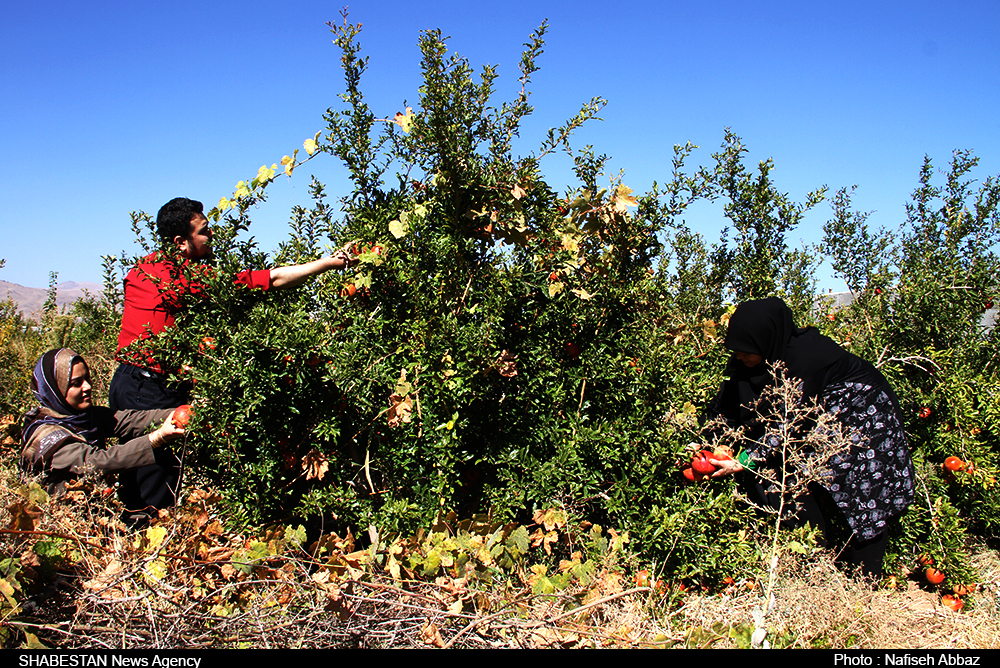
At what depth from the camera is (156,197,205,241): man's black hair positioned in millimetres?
2504

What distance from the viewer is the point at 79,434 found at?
2635 mm

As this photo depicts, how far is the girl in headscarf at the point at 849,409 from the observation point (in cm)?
264

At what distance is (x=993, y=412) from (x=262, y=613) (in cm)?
342

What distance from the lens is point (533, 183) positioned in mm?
2391

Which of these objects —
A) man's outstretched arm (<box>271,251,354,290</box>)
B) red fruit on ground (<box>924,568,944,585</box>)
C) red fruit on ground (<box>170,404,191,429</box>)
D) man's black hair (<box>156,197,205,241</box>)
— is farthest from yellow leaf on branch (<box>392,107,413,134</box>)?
red fruit on ground (<box>924,568,944,585</box>)

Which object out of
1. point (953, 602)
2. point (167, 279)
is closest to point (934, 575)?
point (953, 602)

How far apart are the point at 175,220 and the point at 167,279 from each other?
28 centimetres

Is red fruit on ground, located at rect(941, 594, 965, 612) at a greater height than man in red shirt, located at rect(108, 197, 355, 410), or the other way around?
man in red shirt, located at rect(108, 197, 355, 410)

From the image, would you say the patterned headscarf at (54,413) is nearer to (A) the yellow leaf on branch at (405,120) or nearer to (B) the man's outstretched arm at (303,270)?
(B) the man's outstretched arm at (303,270)

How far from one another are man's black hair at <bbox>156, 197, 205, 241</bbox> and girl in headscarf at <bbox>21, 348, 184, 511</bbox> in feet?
2.39

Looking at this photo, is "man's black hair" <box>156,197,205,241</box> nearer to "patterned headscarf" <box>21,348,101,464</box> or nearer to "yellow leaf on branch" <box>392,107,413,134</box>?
"patterned headscarf" <box>21,348,101,464</box>

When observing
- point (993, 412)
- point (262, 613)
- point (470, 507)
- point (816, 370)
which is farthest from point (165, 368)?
point (993, 412)

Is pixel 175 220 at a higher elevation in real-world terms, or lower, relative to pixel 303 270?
higher

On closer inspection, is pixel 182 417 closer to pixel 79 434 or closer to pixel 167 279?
pixel 167 279
